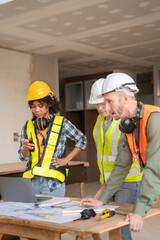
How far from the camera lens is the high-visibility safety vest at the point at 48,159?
2.60 m

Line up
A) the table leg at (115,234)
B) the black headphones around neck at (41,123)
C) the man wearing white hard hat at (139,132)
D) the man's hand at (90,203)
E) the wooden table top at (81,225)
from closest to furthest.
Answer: the wooden table top at (81,225) < the man wearing white hard hat at (139,132) < the table leg at (115,234) < the man's hand at (90,203) < the black headphones around neck at (41,123)

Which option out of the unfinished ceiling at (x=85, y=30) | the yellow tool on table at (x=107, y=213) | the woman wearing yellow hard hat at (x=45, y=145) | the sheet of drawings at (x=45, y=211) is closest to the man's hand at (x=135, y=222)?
Result: the yellow tool on table at (x=107, y=213)

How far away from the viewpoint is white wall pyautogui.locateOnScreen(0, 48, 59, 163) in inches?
221

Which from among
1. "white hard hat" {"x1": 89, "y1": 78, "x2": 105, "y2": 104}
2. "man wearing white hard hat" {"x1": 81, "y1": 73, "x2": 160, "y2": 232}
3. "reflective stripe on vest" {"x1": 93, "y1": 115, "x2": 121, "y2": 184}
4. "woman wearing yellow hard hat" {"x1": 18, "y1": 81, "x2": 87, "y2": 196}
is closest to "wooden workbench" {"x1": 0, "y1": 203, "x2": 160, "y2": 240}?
"man wearing white hard hat" {"x1": 81, "y1": 73, "x2": 160, "y2": 232}

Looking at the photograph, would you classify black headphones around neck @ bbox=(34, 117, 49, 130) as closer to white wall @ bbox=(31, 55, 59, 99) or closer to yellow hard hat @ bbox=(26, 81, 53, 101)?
yellow hard hat @ bbox=(26, 81, 53, 101)

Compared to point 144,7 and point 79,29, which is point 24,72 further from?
point 144,7

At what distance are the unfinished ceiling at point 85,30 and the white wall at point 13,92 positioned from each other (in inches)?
8.0

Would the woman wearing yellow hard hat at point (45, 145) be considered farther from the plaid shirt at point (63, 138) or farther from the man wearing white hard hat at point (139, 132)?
the man wearing white hard hat at point (139, 132)

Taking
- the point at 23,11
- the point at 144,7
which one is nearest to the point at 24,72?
the point at 23,11

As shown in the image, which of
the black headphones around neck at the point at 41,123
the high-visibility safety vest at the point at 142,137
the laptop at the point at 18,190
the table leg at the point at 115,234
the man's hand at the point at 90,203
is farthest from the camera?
the black headphones around neck at the point at 41,123

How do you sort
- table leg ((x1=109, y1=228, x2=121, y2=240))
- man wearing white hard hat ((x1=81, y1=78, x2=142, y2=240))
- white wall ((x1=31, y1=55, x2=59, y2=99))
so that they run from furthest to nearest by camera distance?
white wall ((x1=31, y1=55, x2=59, y2=99)) < man wearing white hard hat ((x1=81, y1=78, x2=142, y2=240)) < table leg ((x1=109, y1=228, x2=121, y2=240))

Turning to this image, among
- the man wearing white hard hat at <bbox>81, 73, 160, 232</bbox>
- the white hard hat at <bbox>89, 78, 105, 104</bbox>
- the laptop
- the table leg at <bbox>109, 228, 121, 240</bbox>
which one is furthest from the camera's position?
the white hard hat at <bbox>89, 78, 105, 104</bbox>

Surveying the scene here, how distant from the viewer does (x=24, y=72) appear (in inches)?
235

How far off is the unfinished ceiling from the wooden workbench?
8.20 feet
